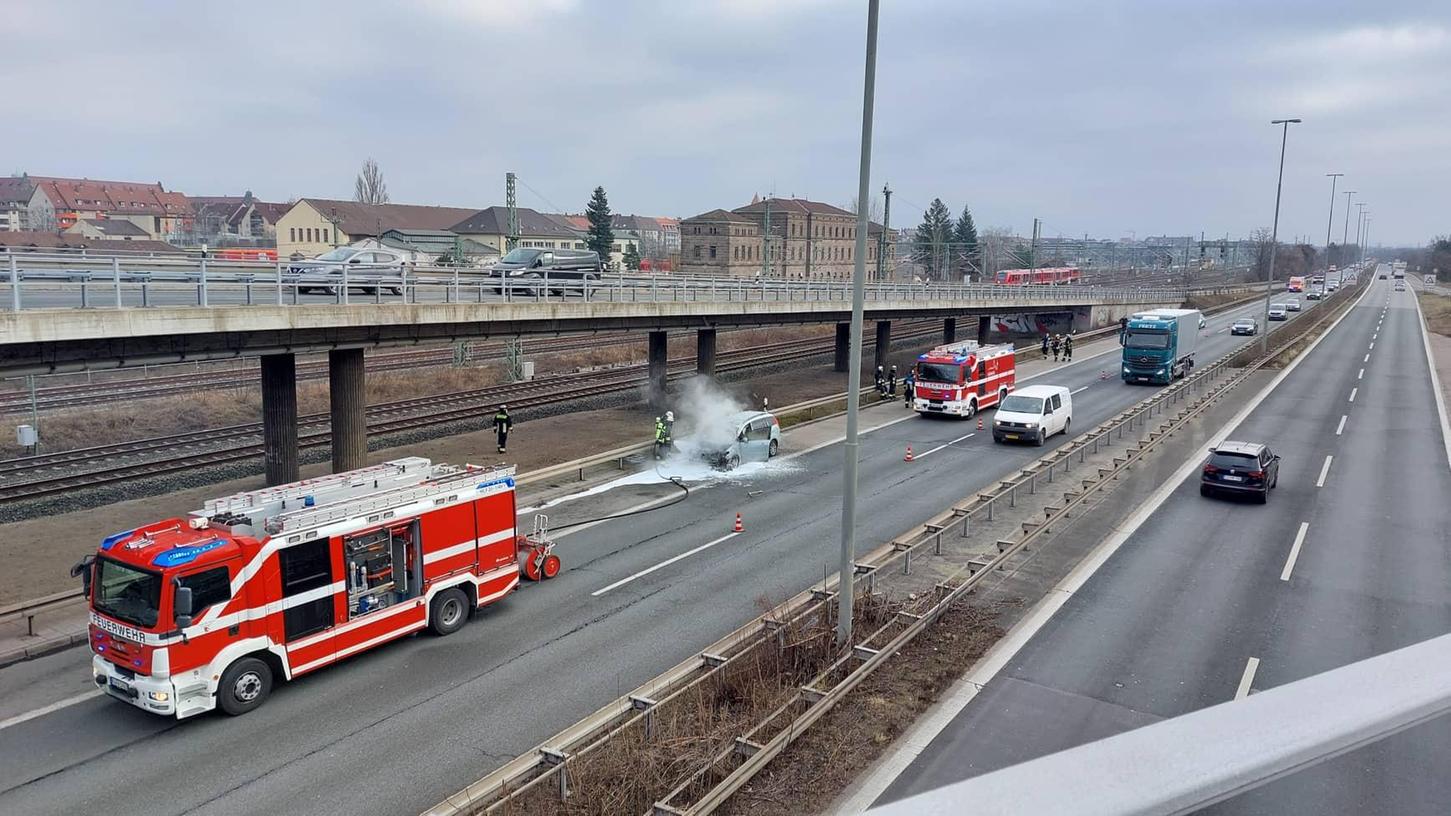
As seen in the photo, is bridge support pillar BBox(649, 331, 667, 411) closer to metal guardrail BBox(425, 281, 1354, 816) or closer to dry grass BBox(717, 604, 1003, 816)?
metal guardrail BBox(425, 281, 1354, 816)

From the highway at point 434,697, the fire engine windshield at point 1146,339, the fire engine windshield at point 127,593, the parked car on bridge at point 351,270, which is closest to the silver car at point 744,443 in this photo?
the highway at point 434,697

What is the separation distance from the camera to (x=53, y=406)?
3484cm

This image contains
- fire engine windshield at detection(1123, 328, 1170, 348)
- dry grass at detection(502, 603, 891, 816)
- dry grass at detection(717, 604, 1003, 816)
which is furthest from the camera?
fire engine windshield at detection(1123, 328, 1170, 348)

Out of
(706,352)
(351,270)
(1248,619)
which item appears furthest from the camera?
(706,352)

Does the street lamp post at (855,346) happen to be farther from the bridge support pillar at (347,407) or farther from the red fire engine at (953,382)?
the red fire engine at (953,382)

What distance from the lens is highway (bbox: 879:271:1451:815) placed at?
10.6 m

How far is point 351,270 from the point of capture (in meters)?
25.1

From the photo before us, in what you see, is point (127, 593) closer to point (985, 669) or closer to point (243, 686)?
point (243, 686)

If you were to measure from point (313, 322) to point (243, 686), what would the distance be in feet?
35.1

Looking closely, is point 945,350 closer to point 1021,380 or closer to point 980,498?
point 1021,380

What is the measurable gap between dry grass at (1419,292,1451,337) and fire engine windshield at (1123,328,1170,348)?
40.8 metres

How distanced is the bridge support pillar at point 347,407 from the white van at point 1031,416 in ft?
64.6

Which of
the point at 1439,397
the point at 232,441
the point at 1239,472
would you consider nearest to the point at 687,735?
the point at 1239,472

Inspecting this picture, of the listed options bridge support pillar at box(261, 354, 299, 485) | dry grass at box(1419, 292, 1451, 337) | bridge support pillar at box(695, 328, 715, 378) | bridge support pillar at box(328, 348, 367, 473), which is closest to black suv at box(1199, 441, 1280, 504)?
bridge support pillar at box(695, 328, 715, 378)
